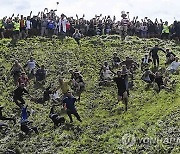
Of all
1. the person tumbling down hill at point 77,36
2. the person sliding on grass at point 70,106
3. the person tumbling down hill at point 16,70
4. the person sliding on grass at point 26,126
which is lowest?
the person sliding on grass at point 26,126

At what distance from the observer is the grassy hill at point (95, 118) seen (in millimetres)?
23391

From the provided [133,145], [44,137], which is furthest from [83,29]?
[133,145]

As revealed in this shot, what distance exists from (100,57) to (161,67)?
641 centimetres

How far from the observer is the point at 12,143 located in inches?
1025

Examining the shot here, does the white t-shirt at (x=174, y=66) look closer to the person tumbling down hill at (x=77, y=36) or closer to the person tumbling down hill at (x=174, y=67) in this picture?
the person tumbling down hill at (x=174, y=67)

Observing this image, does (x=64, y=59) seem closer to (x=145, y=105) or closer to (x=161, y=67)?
(x=161, y=67)

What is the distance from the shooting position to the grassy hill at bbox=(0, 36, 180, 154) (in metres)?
23.4

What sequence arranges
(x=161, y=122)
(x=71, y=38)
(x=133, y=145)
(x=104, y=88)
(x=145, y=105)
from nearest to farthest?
(x=133, y=145), (x=161, y=122), (x=145, y=105), (x=104, y=88), (x=71, y=38)

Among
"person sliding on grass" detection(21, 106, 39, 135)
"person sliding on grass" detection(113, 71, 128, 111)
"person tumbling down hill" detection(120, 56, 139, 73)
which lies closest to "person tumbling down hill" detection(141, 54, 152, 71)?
"person tumbling down hill" detection(120, 56, 139, 73)

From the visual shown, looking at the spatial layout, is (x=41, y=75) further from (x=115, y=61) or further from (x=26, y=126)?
(x=26, y=126)

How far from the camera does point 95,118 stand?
92.7 feet

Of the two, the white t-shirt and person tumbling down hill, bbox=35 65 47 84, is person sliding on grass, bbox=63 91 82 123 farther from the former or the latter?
the white t-shirt

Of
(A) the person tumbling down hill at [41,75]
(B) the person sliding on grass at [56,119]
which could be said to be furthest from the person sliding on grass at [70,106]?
(A) the person tumbling down hill at [41,75]

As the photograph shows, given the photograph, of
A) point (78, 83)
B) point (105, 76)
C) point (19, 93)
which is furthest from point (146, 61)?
point (19, 93)
